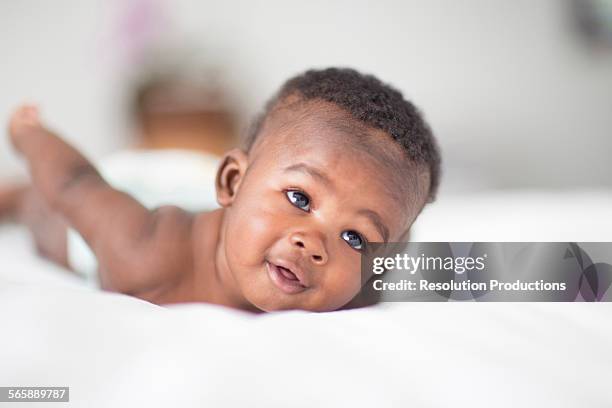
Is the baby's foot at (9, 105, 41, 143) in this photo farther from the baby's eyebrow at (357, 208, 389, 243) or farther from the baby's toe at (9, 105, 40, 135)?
the baby's eyebrow at (357, 208, 389, 243)

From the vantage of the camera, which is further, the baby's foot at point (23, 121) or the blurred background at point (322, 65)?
the blurred background at point (322, 65)

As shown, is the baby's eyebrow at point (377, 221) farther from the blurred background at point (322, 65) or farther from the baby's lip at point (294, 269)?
the blurred background at point (322, 65)

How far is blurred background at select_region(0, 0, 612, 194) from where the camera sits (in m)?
1.77

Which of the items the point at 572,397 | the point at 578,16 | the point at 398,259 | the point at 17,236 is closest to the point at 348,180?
the point at 398,259

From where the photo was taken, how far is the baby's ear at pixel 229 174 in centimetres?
77

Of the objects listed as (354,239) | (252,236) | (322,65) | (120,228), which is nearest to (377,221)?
(354,239)

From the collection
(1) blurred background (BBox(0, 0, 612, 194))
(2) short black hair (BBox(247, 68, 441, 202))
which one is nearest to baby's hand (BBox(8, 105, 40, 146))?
(2) short black hair (BBox(247, 68, 441, 202))

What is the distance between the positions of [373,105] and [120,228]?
0.33 meters

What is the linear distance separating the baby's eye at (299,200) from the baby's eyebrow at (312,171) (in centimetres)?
2

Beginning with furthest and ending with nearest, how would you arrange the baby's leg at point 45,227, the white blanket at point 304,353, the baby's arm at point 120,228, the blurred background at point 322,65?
the blurred background at point 322,65, the baby's leg at point 45,227, the baby's arm at point 120,228, the white blanket at point 304,353

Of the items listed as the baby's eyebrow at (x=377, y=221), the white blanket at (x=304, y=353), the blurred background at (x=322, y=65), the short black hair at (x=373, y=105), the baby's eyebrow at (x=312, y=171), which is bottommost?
the white blanket at (x=304, y=353)

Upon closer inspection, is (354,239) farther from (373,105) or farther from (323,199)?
(373,105)

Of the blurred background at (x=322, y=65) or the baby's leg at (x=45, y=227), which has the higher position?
the blurred background at (x=322, y=65)

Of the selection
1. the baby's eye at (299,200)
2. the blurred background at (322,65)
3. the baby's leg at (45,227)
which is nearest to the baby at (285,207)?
the baby's eye at (299,200)
